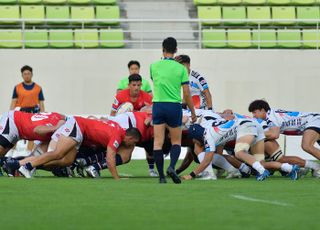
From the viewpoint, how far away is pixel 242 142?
17.3m

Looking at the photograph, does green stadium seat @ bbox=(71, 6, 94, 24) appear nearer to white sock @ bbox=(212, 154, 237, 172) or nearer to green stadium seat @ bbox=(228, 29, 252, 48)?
green stadium seat @ bbox=(228, 29, 252, 48)

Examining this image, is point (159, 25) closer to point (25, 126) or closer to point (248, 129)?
point (25, 126)

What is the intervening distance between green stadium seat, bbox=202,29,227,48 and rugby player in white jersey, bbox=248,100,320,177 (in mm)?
11131

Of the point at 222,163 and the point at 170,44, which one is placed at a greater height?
the point at 170,44

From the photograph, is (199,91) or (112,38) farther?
(112,38)

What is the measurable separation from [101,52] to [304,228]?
19628 millimetres

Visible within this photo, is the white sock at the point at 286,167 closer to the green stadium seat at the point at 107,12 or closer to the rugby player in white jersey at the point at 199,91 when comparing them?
the rugby player in white jersey at the point at 199,91

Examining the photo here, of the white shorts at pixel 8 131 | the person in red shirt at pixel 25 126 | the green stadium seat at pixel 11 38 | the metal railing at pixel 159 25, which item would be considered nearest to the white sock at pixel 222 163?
the person in red shirt at pixel 25 126

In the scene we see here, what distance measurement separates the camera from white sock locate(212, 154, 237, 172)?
1801 cm

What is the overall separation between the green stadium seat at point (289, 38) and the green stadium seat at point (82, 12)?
5.11 m

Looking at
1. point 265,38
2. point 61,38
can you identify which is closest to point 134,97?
point 61,38

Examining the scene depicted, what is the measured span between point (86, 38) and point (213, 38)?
336 cm

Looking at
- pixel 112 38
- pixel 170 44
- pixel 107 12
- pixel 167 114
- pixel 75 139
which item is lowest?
pixel 75 139

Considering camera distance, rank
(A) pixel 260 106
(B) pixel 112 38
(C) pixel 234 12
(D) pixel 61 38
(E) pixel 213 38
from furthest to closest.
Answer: (C) pixel 234 12, (E) pixel 213 38, (B) pixel 112 38, (D) pixel 61 38, (A) pixel 260 106
